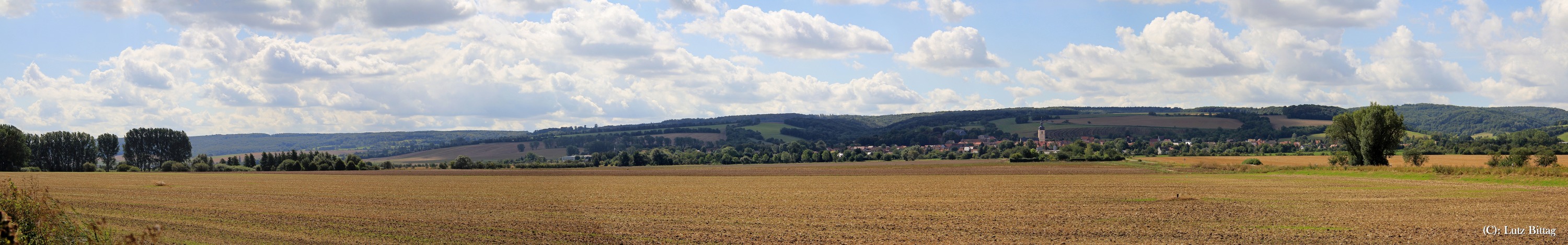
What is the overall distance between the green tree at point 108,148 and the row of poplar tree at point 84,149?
0.07 m

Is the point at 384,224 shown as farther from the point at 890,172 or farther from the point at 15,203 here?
the point at 890,172

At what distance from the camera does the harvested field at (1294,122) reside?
178 meters

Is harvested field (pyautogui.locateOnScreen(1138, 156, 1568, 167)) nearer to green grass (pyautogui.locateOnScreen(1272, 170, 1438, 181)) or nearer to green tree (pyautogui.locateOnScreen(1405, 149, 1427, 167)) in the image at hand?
green tree (pyautogui.locateOnScreen(1405, 149, 1427, 167))

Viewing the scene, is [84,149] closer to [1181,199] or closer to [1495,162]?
[1181,199]

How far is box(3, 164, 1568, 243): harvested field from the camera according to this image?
19.2 m

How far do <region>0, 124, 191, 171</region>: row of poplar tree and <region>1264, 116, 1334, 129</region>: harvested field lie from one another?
189 m

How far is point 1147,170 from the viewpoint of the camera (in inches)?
2675

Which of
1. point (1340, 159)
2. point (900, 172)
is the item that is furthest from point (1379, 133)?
point (900, 172)

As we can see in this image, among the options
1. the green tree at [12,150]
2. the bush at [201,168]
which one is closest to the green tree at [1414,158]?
the bush at [201,168]

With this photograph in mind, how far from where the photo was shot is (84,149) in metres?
114

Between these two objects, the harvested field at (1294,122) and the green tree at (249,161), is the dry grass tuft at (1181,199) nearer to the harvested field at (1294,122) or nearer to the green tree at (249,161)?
the green tree at (249,161)

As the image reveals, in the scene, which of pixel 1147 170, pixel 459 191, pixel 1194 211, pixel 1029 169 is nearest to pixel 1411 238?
pixel 1194 211

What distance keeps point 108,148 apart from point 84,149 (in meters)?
9.66

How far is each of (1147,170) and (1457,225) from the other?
50.3m
